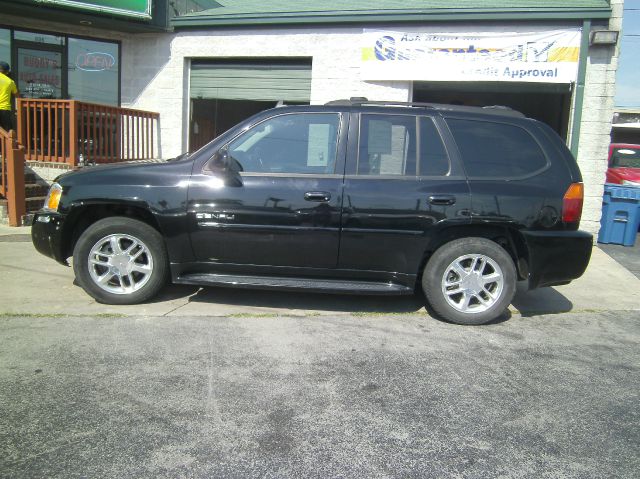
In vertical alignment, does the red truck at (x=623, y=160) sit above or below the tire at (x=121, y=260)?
above

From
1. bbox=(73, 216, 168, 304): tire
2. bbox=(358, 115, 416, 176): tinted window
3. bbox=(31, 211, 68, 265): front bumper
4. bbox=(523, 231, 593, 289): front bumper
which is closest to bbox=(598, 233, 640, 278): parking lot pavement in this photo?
bbox=(523, 231, 593, 289): front bumper

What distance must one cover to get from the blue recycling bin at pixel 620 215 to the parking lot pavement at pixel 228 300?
102 inches

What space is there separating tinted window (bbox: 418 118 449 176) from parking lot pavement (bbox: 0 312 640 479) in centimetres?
139

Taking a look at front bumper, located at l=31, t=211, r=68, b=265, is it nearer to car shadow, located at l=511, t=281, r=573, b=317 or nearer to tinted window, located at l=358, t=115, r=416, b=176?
tinted window, located at l=358, t=115, r=416, b=176

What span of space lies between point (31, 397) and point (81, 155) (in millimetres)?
6905

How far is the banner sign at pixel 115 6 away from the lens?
31.2ft

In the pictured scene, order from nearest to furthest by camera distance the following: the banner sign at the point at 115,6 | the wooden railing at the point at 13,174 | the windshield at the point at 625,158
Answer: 1. the wooden railing at the point at 13,174
2. the banner sign at the point at 115,6
3. the windshield at the point at 625,158

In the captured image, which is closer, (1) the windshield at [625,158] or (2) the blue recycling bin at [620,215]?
(2) the blue recycling bin at [620,215]

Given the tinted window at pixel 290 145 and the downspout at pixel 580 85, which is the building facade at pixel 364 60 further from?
the tinted window at pixel 290 145

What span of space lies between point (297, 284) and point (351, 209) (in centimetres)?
82

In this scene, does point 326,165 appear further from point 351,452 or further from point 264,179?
point 351,452

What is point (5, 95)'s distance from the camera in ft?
29.7

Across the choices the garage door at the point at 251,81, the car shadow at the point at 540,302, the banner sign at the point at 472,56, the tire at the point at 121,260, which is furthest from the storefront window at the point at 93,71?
the car shadow at the point at 540,302

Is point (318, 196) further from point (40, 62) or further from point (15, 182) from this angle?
point (40, 62)
